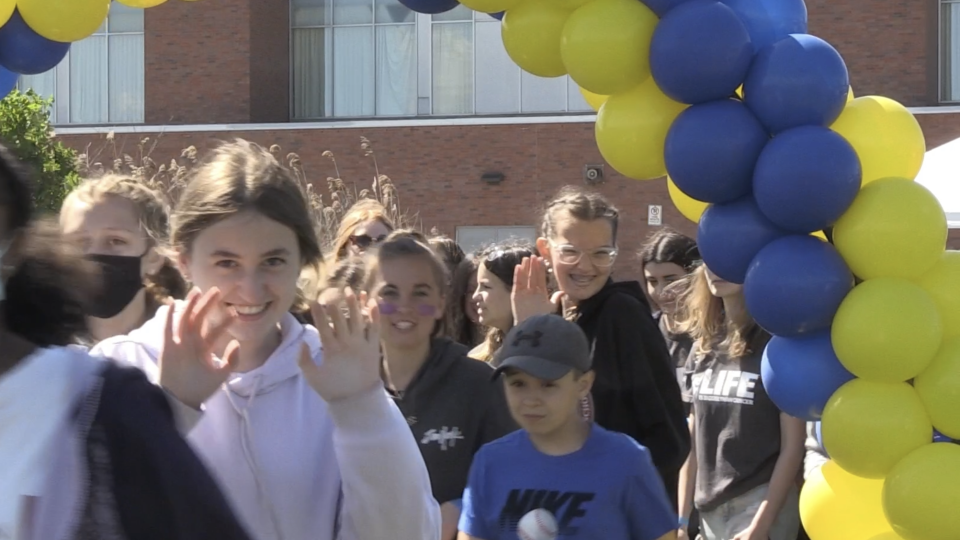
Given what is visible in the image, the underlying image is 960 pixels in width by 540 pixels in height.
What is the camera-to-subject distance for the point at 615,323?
4.12 m

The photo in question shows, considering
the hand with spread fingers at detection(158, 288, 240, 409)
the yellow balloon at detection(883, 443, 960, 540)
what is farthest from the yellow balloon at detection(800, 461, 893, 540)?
the hand with spread fingers at detection(158, 288, 240, 409)

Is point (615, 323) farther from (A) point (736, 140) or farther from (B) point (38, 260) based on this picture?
(B) point (38, 260)

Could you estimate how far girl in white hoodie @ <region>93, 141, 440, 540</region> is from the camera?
1939 mm

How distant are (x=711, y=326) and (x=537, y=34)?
1.90 m

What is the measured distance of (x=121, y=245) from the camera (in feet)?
10.6

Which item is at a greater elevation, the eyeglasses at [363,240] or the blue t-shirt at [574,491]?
the eyeglasses at [363,240]

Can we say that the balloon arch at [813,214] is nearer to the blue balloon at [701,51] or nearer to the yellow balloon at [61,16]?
the blue balloon at [701,51]

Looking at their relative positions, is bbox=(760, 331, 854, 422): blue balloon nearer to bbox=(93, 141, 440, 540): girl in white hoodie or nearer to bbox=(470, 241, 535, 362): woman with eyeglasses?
bbox=(93, 141, 440, 540): girl in white hoodie

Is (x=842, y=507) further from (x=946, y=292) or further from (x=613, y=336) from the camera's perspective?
(x=613, y=336)

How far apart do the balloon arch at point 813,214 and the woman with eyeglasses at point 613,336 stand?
66 cm

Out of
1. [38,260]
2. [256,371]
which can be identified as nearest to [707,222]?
[256,371]

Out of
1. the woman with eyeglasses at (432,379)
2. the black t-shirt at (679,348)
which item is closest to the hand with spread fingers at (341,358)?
the woman with eyeglasses at (432,379)

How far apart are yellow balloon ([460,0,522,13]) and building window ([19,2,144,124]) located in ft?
61.6

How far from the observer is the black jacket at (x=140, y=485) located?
4.69 ft
